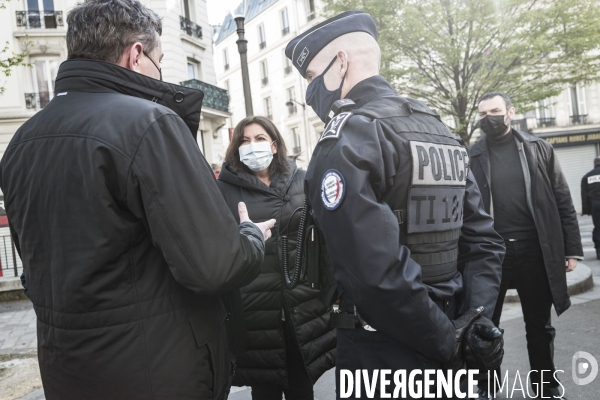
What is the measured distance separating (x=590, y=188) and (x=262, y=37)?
103 feet

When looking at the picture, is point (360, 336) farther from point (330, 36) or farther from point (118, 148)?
point (330, 36)

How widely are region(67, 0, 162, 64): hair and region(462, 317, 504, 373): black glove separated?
1.62 metres

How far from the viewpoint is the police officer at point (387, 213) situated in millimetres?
1640

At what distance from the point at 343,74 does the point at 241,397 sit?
291 centimetres

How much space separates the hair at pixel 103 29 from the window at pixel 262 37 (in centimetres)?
3710

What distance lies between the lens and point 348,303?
1.90 m

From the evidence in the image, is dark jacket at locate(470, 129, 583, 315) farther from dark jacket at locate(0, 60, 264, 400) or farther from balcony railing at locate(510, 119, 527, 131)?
balcony railing at locate(510, 119, 527, 131)

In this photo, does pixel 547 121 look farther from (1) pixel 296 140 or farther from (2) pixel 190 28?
(2) pixel 190 28

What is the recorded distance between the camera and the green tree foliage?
1102 cm

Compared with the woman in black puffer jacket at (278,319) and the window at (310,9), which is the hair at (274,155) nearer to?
the woman in black puffer jacket at (278,319)

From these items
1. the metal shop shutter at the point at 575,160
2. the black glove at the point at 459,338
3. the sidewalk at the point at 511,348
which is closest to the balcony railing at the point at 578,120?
the metal shop shutter at the point at 575,160

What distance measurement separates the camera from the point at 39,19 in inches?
719

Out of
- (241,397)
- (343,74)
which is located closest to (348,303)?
(343,74)

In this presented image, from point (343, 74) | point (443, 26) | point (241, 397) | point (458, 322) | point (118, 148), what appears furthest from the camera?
point (443, 26)
